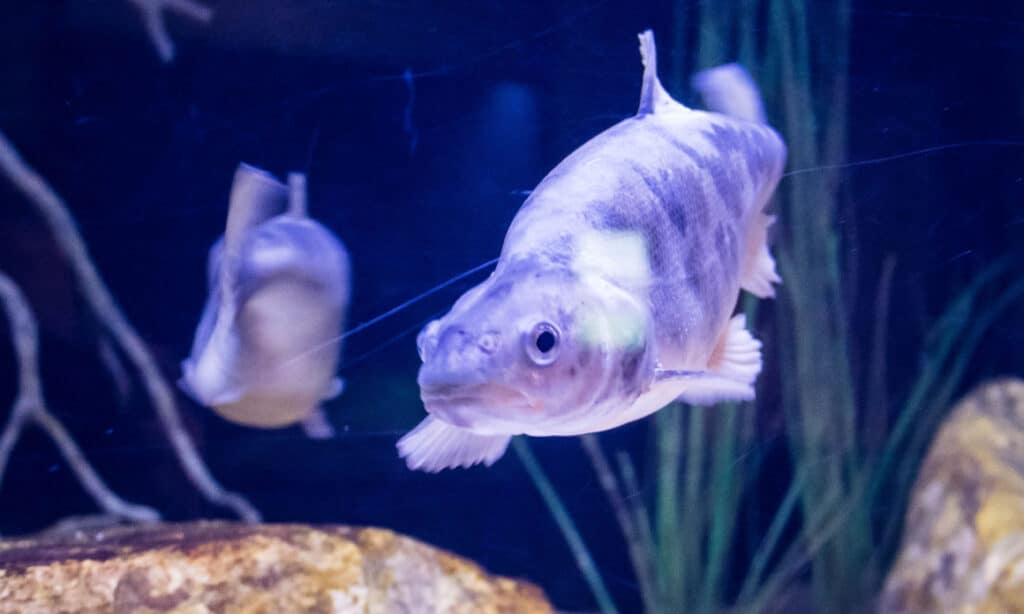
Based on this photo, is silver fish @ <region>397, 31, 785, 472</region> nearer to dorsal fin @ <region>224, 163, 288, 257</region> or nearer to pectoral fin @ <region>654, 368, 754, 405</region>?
pectoral fin @ <region>654, 368, 754, 405</region>

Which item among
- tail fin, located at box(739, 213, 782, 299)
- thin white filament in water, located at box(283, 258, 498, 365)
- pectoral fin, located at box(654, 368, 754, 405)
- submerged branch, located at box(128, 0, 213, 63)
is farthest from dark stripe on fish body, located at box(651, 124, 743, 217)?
submerged branch, located at box(128, 0, 213, 63)

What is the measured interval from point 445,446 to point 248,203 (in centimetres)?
107

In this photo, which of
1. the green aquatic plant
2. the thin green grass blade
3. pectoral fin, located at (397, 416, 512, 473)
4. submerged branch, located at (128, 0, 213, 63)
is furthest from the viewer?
submerged branch, located at (128, 0, 213, 63)

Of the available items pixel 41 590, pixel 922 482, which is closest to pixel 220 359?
pixel 41 590

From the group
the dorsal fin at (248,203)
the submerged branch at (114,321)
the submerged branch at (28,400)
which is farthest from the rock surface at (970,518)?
the submerged branch at (28,400)

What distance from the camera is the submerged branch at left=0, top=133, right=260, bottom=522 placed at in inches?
127

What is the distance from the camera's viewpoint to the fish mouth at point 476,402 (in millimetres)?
961

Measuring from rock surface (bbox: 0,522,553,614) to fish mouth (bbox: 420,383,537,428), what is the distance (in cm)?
132

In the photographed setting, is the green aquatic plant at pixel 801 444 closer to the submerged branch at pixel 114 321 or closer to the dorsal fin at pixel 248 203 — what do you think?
the dorsal fin at pixel 248 203

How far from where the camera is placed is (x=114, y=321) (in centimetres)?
332

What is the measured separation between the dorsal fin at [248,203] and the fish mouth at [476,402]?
1.21 m

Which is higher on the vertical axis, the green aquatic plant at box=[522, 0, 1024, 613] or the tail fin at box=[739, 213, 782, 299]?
the tail fin at box=[739, 213, 782, 299]

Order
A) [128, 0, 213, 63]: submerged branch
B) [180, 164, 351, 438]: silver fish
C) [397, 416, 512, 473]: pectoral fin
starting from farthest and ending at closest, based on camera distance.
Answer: [128, 0, 213, 63]: submerged branch, [180, 164, 351, 438]: silver fish, [397, 416, 512, 473]: pectoral fin

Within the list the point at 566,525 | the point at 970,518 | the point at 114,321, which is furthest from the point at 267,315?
the point at 970,518
